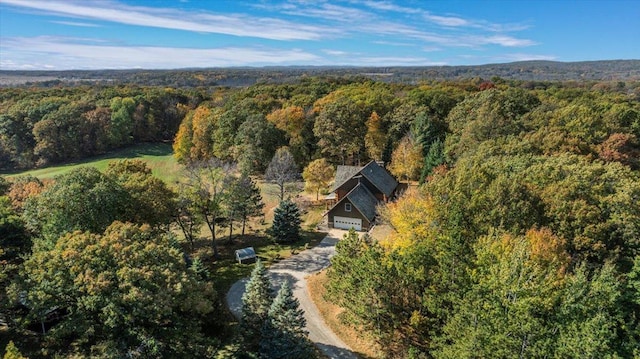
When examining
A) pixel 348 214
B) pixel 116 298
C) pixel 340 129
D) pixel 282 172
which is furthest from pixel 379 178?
pixel 116 298

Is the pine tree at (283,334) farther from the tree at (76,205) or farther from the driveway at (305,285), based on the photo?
the tree at (76,205)

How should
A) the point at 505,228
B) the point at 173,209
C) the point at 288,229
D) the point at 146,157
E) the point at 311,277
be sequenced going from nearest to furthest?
the point at 505,228 < the point at 311,277 < the point at 173,209 < the point at 288,229 < the point at 146,157

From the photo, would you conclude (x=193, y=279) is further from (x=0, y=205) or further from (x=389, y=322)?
(x=0, y=205)

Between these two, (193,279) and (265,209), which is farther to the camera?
(265,209)

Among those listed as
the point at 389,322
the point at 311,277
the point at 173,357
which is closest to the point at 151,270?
the point at 173,357

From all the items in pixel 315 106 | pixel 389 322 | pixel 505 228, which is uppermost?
pixel 315 106

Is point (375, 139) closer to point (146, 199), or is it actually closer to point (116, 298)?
point (146, 199)

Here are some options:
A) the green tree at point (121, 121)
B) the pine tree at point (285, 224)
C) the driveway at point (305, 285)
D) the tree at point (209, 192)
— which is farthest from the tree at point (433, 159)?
the green tree at point (121, 121)

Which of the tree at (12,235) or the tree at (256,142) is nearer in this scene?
the tree at (12,235)
